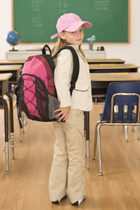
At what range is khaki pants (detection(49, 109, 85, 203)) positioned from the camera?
2494mm

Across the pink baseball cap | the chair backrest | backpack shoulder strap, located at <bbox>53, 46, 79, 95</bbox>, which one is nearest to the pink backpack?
backpack shoulder strap, located at <bbox>53, 46, 79, 95</bbox>

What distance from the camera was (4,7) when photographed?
8758 mm

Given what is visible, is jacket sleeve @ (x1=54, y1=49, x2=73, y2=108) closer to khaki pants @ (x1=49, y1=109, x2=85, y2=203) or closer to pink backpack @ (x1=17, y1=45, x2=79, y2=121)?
pink backpack @ (x1=17, y1=45, x2=79, y2=121)

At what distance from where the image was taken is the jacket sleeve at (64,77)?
2.34m

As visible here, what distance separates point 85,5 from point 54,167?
22.1ft

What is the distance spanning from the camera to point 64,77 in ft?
7.69

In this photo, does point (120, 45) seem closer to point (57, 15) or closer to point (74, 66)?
point (57, 15)

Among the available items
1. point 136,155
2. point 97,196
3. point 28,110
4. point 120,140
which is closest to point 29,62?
point 28,110

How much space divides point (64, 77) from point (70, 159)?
1.82ft

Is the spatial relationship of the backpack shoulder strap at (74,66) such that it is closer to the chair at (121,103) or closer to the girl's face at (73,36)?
the girl's face at (73,36)

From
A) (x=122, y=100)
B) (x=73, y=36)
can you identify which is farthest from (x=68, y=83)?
(x=122, y=100)

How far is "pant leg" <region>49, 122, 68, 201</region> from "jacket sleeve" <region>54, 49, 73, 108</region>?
25 centimetres

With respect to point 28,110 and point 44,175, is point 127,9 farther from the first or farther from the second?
point 28,110

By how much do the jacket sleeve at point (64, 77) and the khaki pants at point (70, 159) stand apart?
0.13m
